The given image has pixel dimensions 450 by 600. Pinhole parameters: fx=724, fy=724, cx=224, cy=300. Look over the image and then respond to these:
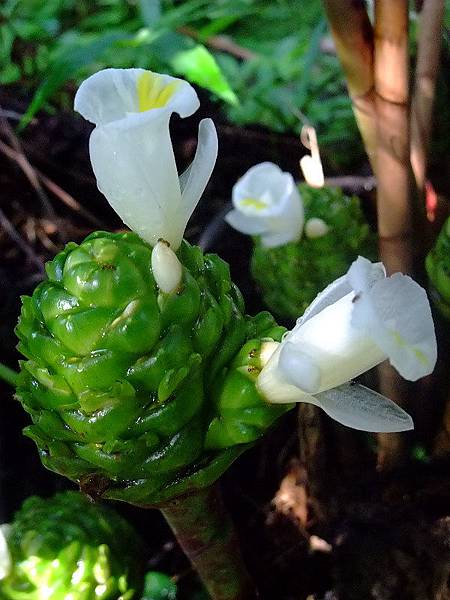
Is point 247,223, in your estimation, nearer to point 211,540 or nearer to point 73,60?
point 211,540

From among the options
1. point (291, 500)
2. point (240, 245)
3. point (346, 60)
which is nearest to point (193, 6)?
point (240, 245)

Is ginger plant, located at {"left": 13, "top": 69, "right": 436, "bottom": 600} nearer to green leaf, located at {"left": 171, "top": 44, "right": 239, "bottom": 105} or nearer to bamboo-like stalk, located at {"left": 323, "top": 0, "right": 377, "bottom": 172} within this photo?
bamboo-like stalk, located at {"left": 323, "top": 0, "right": 377, "bottom": 172}

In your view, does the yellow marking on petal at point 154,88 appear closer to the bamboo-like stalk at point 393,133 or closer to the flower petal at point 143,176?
the flower petal at point 143,176

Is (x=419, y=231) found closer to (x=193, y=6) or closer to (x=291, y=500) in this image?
(x=291, y=500)

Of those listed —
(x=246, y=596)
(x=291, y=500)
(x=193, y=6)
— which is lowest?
(x=291, y=500)

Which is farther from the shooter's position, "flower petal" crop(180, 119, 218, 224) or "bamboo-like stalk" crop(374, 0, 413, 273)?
"bamboo-like stalk" crop(374, 0, 413, 273)

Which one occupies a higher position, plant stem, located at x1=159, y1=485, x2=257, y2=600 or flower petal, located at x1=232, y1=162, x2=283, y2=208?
flower petal, located at x1=232, y1=162, x2=283, y2=208

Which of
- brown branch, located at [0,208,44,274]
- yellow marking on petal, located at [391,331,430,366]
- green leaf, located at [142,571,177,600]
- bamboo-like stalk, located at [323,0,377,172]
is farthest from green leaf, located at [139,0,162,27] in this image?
yellow marking on petal, located at [391,331,430,366]
